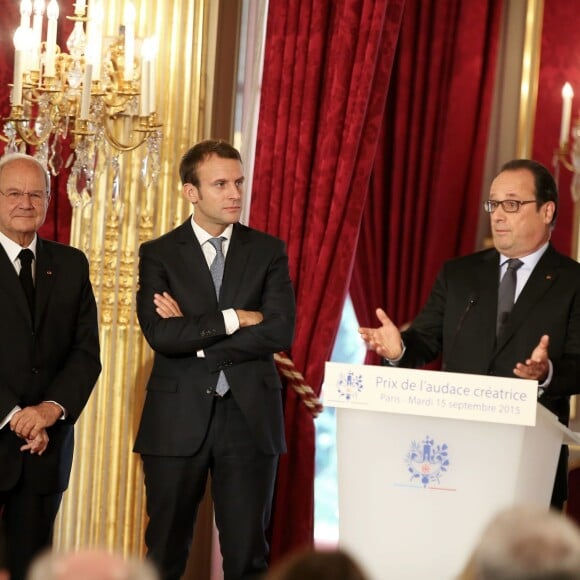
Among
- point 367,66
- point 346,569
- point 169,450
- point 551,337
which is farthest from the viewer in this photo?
point 367,66

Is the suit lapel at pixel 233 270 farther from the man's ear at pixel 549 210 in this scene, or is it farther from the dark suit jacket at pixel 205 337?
the man's ear at pixel 549 210

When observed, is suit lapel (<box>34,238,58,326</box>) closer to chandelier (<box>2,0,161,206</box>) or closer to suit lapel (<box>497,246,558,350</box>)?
chandelier (<box>2,0,161,206</box>)

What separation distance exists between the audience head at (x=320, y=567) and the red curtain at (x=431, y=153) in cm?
417

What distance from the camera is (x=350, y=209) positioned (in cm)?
552

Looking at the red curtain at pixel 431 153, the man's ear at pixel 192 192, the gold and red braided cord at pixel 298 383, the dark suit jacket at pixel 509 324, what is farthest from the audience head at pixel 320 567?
the red curtain at pixel 431 153

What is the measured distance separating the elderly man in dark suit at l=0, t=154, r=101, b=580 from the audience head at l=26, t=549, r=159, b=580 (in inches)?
99.0

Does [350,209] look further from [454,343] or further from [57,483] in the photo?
[57,483]

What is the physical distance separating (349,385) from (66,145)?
2718 millimetres

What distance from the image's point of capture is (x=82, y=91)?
4.69 metres

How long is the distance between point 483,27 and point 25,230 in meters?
2.62

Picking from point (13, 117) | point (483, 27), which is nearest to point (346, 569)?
point (13, 117)

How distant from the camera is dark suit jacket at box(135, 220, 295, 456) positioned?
4.29 meters

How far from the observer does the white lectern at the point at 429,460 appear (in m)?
3.27

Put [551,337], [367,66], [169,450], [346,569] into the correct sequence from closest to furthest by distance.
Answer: [346,569]
[551,337]
[169,450]
[367,66]
